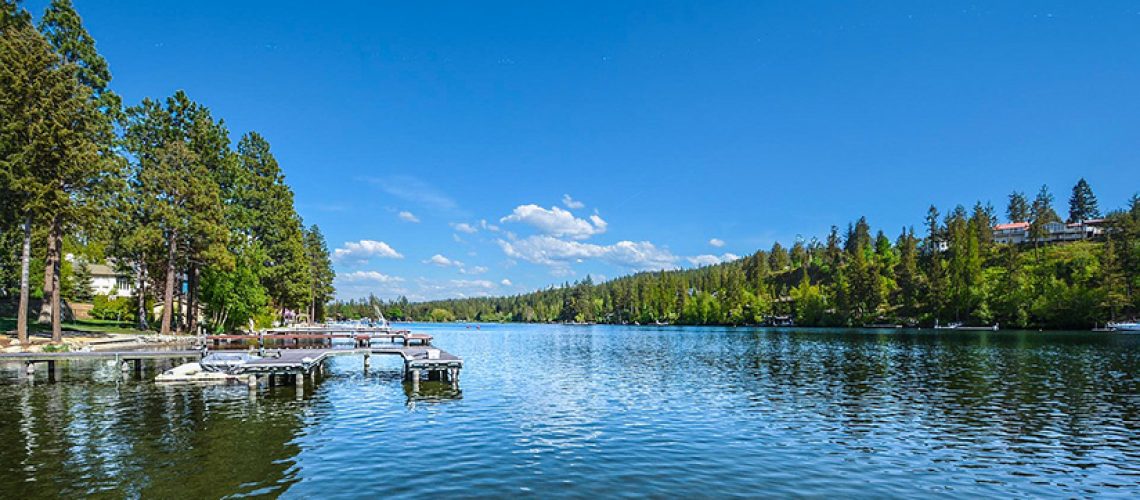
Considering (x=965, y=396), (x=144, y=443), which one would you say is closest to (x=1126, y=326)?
(x=965, y=396)

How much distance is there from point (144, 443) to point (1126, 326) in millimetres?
148572

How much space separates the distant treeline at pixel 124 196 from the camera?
4072cm

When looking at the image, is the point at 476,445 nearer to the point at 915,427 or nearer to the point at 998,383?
the point at 915,427

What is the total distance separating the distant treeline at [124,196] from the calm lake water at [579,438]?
46.3 feet

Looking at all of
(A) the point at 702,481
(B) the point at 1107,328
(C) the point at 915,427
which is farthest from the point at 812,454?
(B) the point at 1107,328

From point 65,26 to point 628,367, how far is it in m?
50.9

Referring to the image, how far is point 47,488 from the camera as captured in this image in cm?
1447

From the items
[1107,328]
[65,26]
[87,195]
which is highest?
[65,26]

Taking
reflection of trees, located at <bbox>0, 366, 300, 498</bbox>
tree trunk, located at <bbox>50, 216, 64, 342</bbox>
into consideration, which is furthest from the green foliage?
reflection of trees, located at <bbox>0, 366, 300, 498</bbox>

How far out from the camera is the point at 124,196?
51250 mm

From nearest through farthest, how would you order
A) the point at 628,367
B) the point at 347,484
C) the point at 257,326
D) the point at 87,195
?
the point at 347,484, the point at 87,195, the point at 628,367, the point at 257,326

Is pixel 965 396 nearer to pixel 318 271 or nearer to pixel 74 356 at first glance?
pixel 74 356

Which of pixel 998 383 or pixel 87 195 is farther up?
pixel 87 195

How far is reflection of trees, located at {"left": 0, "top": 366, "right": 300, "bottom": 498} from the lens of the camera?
15.0 m
